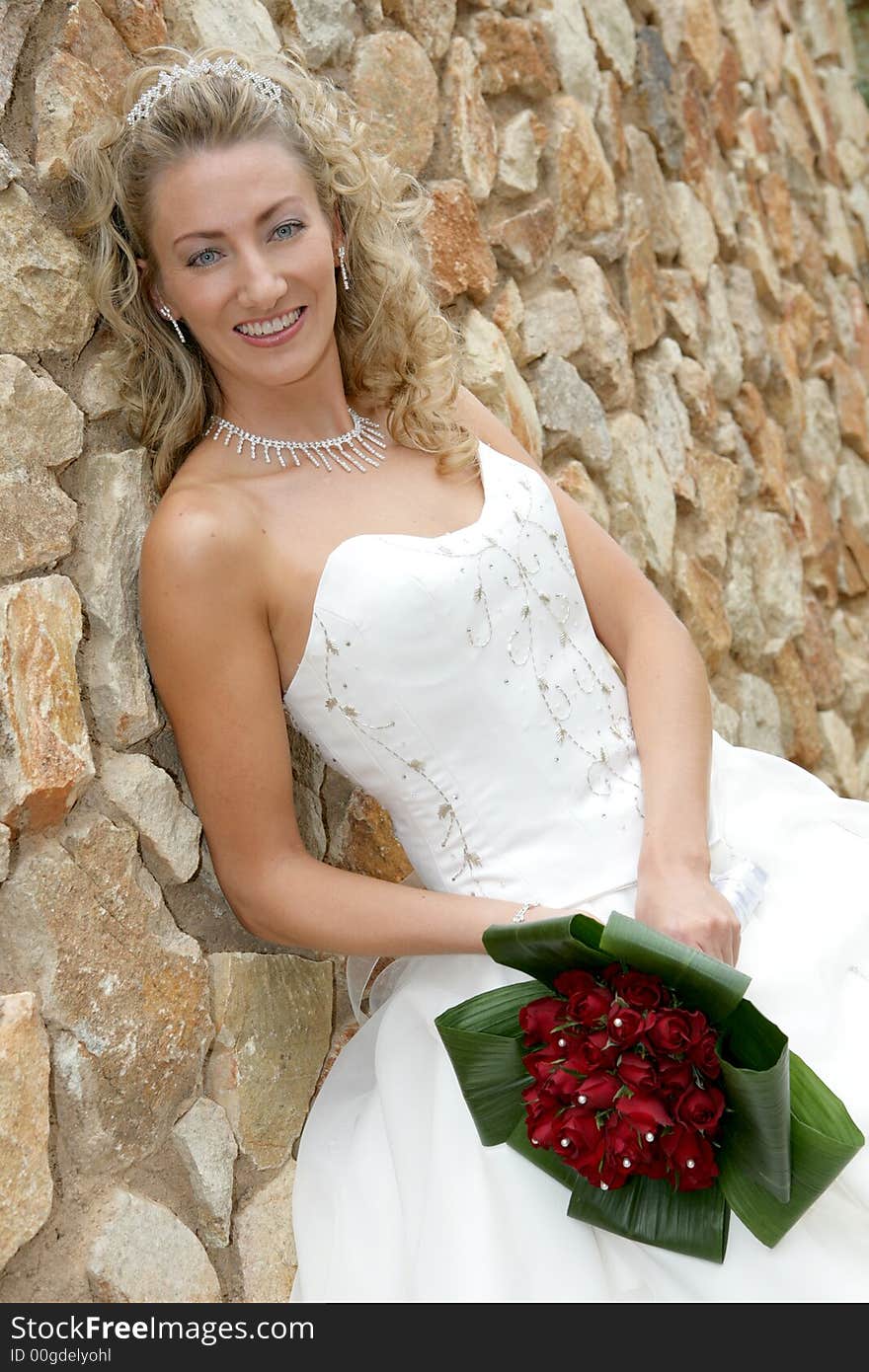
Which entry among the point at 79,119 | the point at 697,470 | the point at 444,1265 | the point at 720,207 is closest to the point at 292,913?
the point at 444,1265

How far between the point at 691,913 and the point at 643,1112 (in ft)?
1.27

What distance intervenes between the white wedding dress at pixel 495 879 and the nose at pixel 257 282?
1.07 ft

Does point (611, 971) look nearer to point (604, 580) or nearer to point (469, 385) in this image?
point (604, 580)

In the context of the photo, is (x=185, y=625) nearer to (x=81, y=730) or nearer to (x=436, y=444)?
(x=81, y=730)

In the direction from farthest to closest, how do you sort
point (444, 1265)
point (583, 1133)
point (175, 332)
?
point (175, 332), point (444, 1265), point (583, 1133)

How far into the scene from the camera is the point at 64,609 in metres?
1.59

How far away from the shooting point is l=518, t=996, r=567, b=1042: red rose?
1452 mm

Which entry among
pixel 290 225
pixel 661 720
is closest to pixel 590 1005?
pixel 661 720

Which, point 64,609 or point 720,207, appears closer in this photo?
point 64,609

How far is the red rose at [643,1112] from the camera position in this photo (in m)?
1.35

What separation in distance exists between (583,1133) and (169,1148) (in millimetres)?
555

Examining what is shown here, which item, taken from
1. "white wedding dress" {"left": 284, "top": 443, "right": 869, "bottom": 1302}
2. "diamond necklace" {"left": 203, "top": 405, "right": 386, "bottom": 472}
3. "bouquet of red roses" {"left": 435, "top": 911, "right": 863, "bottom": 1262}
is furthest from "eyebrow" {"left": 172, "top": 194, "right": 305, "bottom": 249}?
"bouquet of red roses" {"left": 435, "top": 911, "right": 863, "bottom": 1262}

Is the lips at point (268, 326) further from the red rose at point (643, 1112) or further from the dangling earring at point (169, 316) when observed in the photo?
the red rose at point (643, 1112)

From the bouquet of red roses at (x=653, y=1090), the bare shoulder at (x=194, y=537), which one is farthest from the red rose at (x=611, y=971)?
the bare shoulder at (x=194, y=537)
